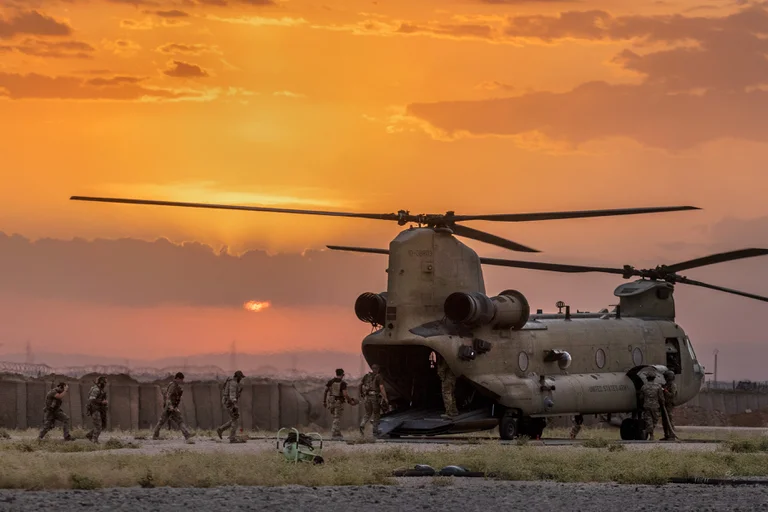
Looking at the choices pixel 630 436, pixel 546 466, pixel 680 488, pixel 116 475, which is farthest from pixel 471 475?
pixel 630 436

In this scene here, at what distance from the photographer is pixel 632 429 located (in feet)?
125

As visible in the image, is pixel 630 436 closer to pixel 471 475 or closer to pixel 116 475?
pixel 471 475

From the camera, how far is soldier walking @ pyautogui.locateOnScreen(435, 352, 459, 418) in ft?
109

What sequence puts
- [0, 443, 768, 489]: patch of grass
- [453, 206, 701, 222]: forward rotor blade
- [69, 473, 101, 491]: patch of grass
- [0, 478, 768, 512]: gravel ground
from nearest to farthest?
[0, 478, 768, 512]: gravel ground → [69, 473, 101, 491]: patch of grass → [0, 443, 768, 489]: patch of grass → [453, 206, 701, 222]: forward rotor blade

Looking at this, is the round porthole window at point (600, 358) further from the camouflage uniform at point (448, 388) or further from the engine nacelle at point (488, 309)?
the camouflage uniform at point (448, 388)

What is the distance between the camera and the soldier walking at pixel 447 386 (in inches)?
1305

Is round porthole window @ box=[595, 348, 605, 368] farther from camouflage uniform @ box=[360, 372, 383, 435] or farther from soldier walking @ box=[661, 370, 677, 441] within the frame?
camouflage uniform @ box=[360, 372, 383, 435]

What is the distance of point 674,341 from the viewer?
4019 cm

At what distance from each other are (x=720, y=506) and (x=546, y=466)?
4975 millimetres

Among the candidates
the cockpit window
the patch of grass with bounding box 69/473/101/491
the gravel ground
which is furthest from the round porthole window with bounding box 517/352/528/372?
the patch of grass with bounding box 69/473/101/491

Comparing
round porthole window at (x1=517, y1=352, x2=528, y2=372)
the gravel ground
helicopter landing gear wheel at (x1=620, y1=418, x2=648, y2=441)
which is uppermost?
round porthole window at (x1=517, y1=352, x2=528, y2=372)

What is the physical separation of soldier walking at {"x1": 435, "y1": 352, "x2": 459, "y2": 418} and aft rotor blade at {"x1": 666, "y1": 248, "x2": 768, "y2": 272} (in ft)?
29.3

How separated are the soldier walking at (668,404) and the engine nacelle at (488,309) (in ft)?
17.0

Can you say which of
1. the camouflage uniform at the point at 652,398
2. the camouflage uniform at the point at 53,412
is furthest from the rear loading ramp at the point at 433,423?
the camouflage uniform at the point at 53,412
